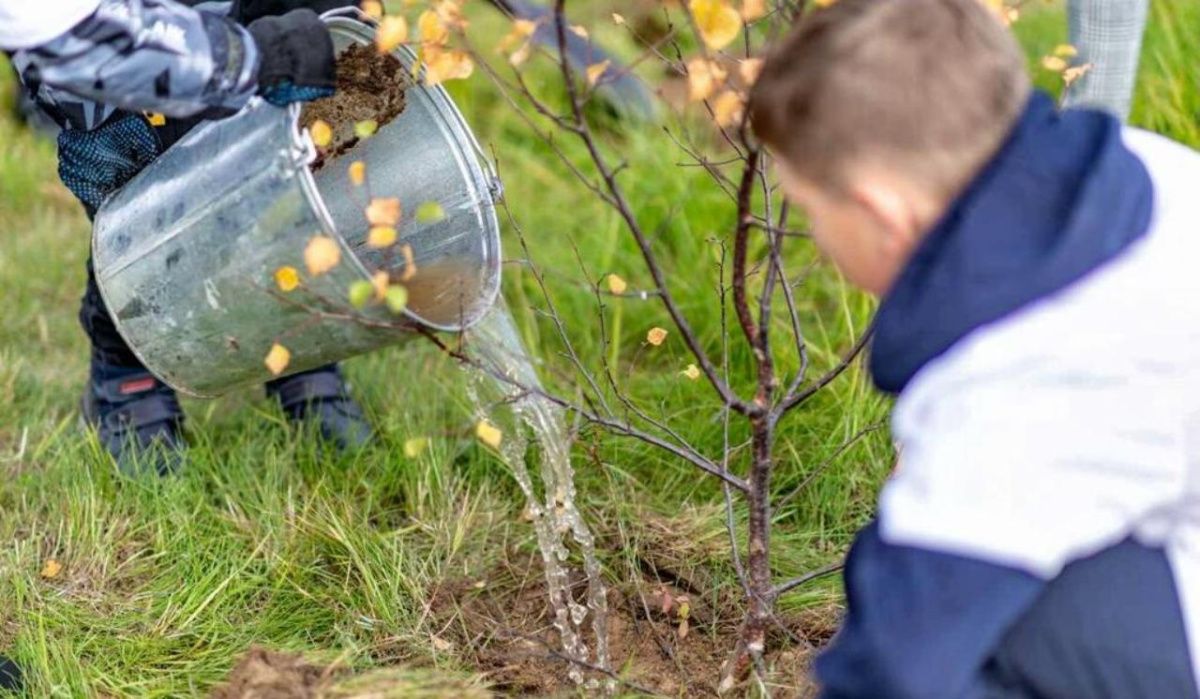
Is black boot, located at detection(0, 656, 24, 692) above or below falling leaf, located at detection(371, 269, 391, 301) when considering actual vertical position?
below

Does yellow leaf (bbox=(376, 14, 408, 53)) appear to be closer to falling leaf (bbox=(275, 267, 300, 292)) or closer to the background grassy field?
falling leaf (bbox=(275, 267, 300, 292))

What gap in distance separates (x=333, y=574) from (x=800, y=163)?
50.8 inches

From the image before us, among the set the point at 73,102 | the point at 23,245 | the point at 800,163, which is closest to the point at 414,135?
the point at 73,102

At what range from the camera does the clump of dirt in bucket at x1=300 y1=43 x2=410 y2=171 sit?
7.64 ft

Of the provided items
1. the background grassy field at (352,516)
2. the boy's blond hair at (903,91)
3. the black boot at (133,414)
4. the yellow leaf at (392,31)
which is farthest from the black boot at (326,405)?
the boy's blond hair at (903,91)

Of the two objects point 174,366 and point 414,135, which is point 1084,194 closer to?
point 414,135

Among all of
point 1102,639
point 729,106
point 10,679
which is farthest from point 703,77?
point 10,679

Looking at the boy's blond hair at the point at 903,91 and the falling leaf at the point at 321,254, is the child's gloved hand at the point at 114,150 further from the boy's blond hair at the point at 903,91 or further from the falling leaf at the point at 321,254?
the boy's blond hair at the point at 903,91

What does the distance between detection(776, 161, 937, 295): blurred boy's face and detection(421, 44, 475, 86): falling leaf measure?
1.55 feet

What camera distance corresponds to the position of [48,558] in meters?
2.60

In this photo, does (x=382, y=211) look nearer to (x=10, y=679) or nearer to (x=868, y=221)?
(x=868, y=221)

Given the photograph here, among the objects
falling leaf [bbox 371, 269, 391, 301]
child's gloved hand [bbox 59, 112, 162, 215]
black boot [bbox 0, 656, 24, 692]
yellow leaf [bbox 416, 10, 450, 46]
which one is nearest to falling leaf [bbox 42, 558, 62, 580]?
black boot [bbox 0, 656, 24, 692]

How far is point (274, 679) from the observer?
78.5 inches

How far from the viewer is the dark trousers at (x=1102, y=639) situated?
1653 mm
